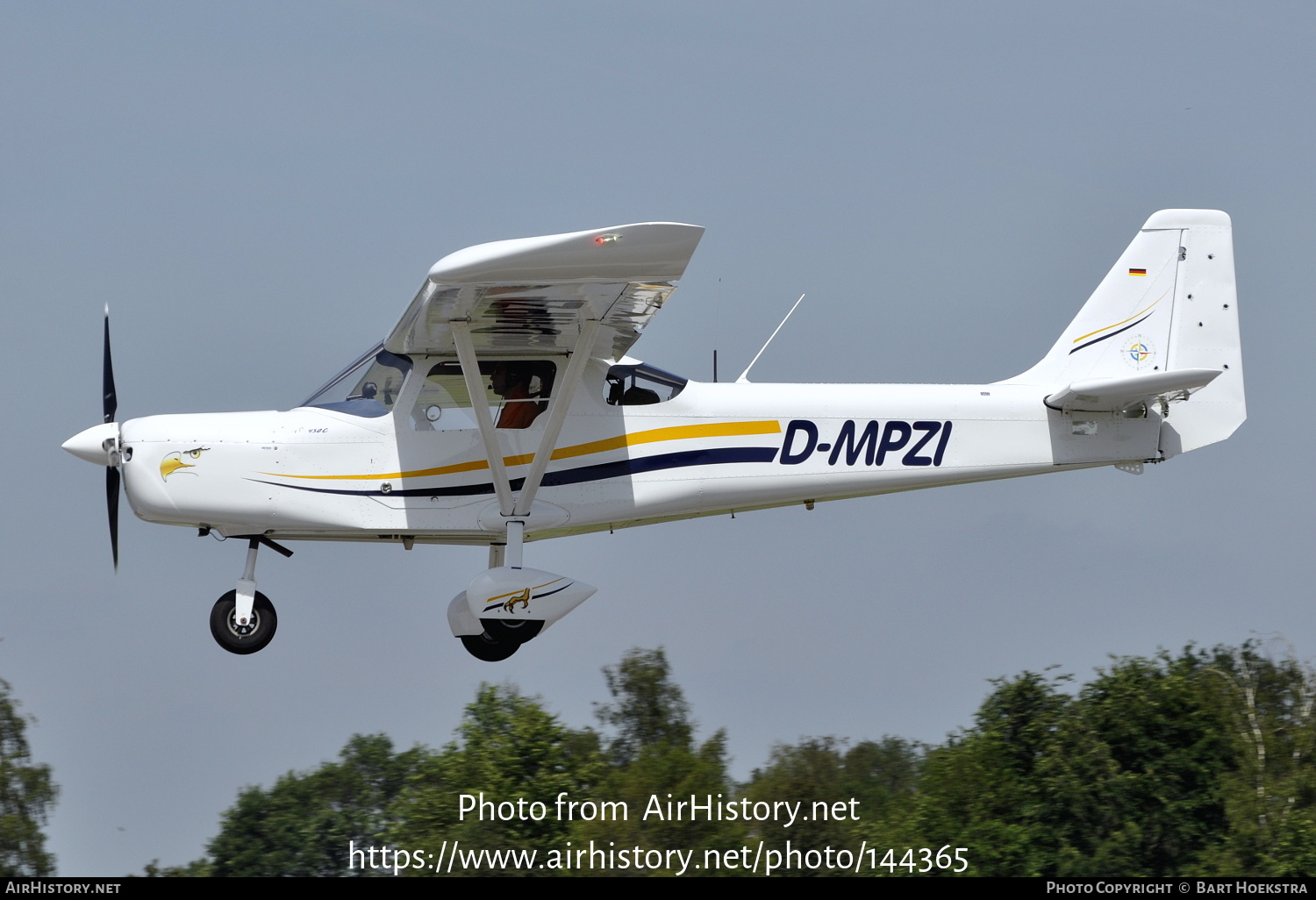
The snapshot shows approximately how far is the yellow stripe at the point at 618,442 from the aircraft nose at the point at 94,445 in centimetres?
109

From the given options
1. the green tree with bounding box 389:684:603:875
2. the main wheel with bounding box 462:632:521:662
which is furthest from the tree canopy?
the main wheel with bounding box 462:632:521:662

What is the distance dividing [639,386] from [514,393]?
36.7 inches

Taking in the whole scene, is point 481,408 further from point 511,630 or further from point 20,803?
point 20,803

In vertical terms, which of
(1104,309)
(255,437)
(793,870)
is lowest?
(793,870)

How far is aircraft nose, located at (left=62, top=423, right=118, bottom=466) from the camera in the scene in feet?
34.4

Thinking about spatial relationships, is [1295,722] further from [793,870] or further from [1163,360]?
[1163,360]

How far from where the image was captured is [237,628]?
35.0ft

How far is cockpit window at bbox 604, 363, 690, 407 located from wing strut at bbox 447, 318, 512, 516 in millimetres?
977

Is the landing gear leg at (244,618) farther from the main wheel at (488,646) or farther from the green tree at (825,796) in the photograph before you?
the green tree at (825,796)

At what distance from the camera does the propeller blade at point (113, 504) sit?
440 inches

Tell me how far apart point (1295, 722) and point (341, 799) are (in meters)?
13.4

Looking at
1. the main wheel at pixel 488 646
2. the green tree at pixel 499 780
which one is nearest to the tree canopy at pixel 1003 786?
the green tree at pixel 499 780

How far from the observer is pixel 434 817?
17.5 metres

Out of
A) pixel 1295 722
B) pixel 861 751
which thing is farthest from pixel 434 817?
pixel 1295 722
